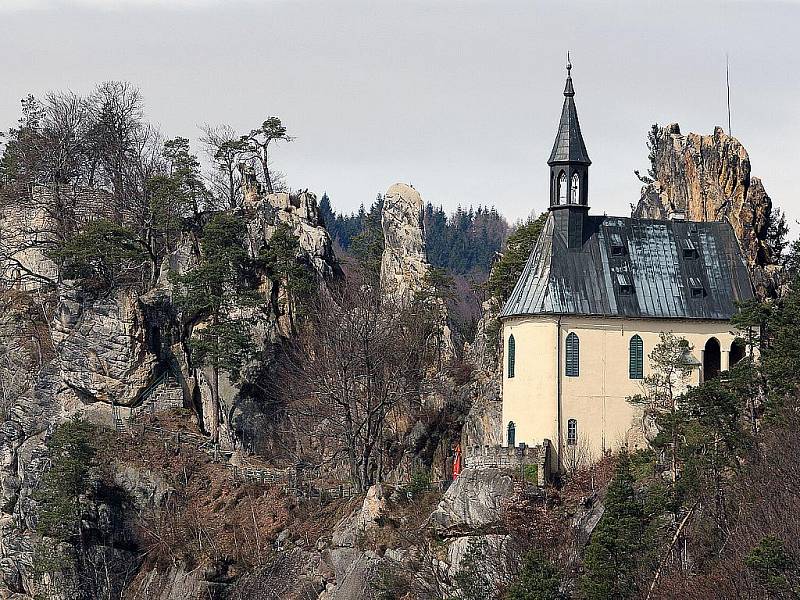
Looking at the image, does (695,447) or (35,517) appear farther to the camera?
(35,517)

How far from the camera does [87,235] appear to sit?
241 feet

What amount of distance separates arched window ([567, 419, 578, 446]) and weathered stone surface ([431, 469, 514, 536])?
303 centimetres

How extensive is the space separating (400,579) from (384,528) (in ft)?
10.9

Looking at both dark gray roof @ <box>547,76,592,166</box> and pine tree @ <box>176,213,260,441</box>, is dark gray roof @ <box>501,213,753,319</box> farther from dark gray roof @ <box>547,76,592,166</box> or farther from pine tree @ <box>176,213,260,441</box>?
pine tree @ <box>176,213,260,441</box>

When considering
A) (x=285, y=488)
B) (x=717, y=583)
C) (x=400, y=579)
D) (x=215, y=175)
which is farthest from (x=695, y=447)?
(x=215, y=175)

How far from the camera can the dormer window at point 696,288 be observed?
63.8 meters

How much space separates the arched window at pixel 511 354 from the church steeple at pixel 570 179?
3.73 m

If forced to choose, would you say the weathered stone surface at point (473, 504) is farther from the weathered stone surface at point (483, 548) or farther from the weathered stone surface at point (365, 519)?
the weathered stone surface at point (365, 519)

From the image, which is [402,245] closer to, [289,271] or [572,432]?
[289,271]

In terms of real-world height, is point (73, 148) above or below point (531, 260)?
above

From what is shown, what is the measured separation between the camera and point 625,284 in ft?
208

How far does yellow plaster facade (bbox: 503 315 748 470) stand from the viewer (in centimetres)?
6162

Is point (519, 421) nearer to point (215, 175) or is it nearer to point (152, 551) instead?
point (152, 551)

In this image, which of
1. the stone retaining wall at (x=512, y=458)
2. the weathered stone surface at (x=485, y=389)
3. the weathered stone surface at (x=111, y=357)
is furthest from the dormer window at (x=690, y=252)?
the weathered stone surface at (x=111, y=357)
